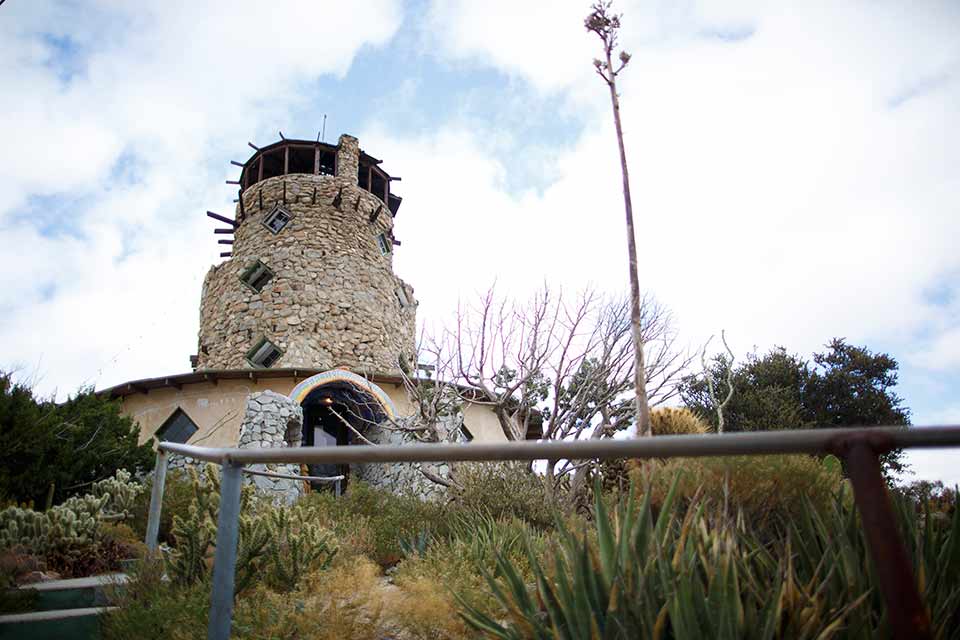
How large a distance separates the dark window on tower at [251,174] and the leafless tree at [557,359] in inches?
545

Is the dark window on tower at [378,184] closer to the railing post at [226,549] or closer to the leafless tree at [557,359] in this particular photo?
the leafless tree at [557,359]

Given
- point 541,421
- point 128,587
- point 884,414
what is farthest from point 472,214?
point 128,587

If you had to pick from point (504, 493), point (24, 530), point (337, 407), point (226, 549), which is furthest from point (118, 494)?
point (337, 407)

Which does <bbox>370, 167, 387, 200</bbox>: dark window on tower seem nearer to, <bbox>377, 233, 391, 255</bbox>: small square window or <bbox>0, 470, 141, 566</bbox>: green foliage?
<bbox>377, 233, 391, 255</bbox>: small square window

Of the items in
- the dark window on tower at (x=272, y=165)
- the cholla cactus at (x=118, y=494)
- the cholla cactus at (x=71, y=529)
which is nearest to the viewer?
the cholla cactus at (x=71, y=529)

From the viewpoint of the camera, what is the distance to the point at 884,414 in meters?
19.2

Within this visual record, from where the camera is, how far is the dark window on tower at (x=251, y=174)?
22047 millimetres

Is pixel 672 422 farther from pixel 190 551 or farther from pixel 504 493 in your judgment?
pixel 190 551

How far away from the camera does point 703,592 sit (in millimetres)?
2201

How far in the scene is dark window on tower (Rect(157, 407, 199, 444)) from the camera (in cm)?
1432

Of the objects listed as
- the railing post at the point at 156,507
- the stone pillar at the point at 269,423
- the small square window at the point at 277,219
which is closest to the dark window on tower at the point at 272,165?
the small square window at the point at 277,219

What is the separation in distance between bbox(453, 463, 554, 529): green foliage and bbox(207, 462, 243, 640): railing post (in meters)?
5.28

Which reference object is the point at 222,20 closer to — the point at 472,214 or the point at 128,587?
the point at 128,587

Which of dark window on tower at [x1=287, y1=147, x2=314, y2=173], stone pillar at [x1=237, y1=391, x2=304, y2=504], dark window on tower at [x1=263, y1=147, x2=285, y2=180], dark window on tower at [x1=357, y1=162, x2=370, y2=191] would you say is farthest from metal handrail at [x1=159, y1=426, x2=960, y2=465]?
dark window on tower at [x1=263, y1=147, x2=285, y2=180]
